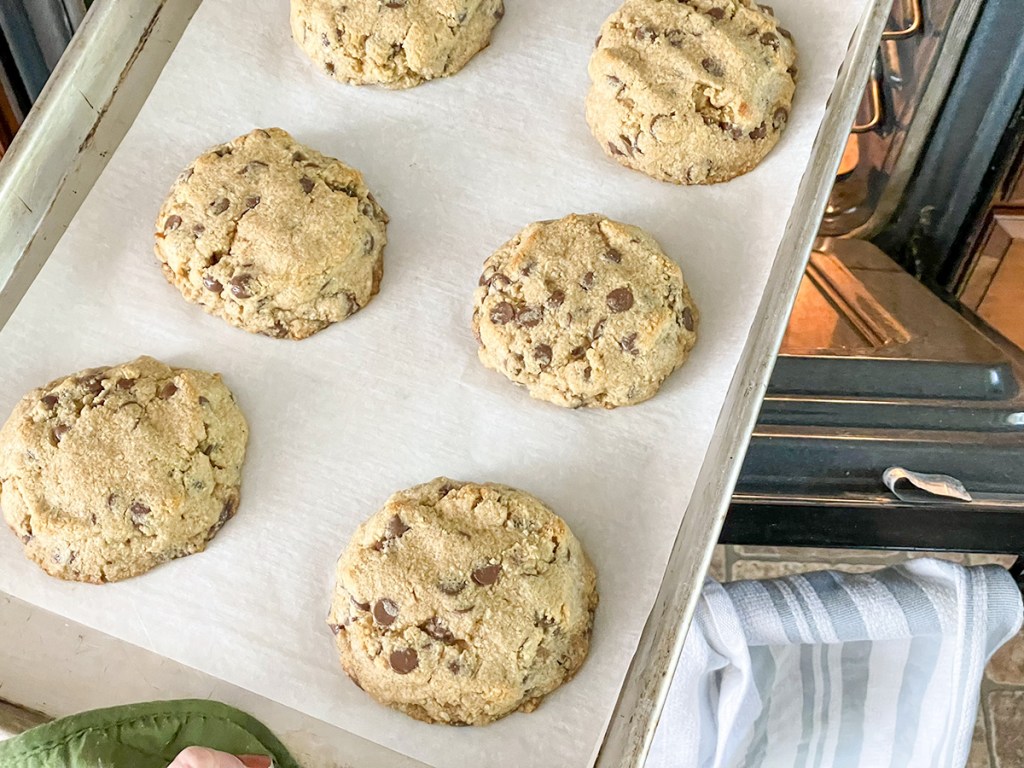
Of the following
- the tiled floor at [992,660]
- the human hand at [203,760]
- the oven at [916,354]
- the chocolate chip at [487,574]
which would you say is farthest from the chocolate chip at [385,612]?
the tiled floor at [992,660]

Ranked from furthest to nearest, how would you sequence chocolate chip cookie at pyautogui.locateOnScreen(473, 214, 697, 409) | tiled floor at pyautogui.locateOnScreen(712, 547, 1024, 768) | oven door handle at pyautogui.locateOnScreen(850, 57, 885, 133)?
tiled floor at pyautogui.locateOnScreen(712, 547, 1024, 768) < oven door handle at pyautogui.locateOnScreen(850, 57, 885, 133) < chocolate chip cookie at pyautogui.locateOnScreen(473, 214, 697, 409)

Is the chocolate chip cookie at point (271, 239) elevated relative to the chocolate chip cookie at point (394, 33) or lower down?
lower down

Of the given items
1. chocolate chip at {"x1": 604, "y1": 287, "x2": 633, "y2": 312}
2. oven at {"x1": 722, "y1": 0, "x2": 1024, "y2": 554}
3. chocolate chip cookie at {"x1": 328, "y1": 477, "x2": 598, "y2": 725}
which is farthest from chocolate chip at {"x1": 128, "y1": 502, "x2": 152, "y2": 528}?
oven at {"x1": 722, "y1": 0, "x2": 1024, "y2": 554}

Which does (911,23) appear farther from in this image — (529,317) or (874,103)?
(529,317)

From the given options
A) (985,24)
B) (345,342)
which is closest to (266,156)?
(345,342)

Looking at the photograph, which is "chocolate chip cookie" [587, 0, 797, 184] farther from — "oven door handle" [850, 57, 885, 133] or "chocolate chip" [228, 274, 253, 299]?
"chocolate chip" [228, 274, 253, 299]

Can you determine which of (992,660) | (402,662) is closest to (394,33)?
(402,662)

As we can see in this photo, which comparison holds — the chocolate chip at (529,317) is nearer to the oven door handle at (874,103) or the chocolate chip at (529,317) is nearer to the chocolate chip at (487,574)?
the chocolate chip at (487,574)
